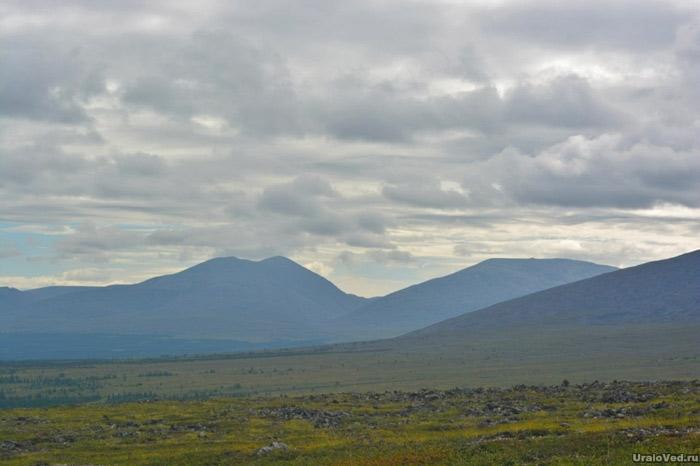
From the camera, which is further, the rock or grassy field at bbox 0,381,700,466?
the rock

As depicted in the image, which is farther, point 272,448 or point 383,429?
point 383,429

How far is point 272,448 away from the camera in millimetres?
57688

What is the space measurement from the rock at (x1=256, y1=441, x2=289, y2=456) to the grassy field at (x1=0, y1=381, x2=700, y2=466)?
0.15m

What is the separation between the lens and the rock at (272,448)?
5639cm

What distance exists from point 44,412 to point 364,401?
35.6 metres

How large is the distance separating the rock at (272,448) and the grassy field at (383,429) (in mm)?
150

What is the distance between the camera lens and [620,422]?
58812 millimetres

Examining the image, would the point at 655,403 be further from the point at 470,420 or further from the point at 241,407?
the point at 241,407

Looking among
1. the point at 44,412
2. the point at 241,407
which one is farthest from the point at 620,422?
the point at 44,412

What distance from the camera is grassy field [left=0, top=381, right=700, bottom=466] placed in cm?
4803

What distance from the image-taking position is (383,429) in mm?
66500

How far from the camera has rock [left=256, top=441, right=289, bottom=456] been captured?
56394mm

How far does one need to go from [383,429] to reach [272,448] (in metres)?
12.1

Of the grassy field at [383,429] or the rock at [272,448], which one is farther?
the rock at [272,448]
